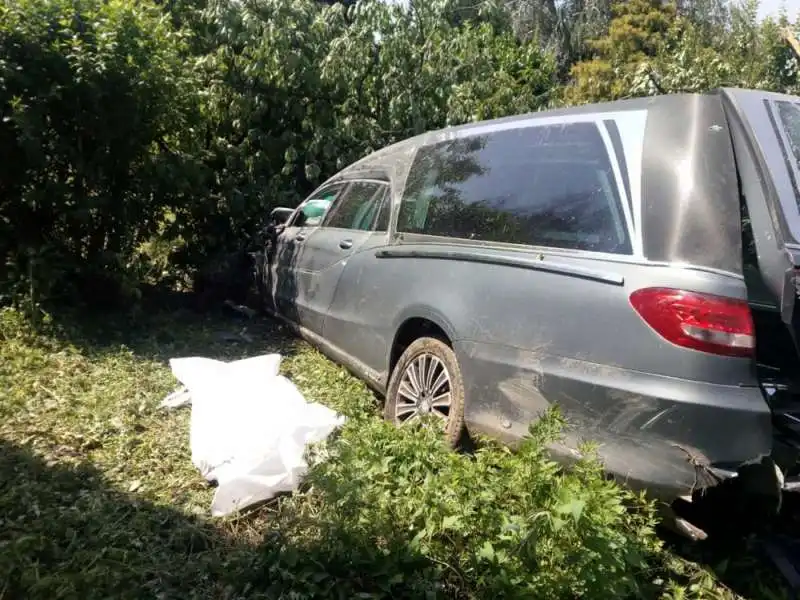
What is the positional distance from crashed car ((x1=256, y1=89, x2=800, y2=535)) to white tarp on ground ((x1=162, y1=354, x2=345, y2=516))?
63cm

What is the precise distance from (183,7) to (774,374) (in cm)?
695

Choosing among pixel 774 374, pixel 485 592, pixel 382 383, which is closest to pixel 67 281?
pixel 382 383

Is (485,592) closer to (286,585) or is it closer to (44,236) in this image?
(286,585)

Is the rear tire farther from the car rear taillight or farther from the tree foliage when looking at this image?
the tree foliage

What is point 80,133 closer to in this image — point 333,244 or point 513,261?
point 333,244

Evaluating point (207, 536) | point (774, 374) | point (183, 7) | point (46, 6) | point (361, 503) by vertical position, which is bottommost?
point (207, 536)

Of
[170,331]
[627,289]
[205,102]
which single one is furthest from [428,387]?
[205,102]

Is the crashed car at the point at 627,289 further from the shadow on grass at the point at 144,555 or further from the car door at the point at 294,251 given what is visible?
the car door at the point at 294,251

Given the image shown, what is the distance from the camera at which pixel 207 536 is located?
319 centimetres

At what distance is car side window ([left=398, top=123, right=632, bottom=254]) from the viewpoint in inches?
124

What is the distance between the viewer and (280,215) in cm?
717

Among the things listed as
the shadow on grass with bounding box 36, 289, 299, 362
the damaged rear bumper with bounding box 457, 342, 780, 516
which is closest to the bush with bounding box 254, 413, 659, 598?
the damaged rear bumper with bounding box 457, 342, 780, 516

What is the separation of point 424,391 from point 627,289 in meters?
1.45

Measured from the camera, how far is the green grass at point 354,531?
8.47 feet
